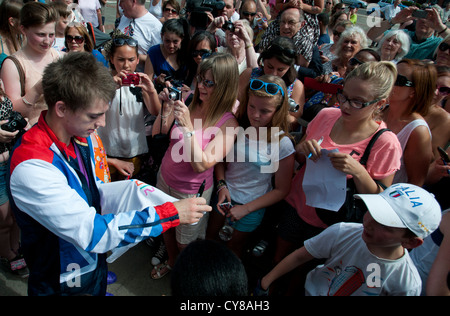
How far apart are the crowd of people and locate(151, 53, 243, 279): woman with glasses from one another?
12mm

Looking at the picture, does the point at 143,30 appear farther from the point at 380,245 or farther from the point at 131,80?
the point at 380,245

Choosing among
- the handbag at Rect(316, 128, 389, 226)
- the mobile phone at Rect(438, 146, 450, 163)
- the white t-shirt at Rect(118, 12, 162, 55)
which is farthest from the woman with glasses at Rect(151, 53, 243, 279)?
the white t-shirt at Rect(118, 12, 162, 55)

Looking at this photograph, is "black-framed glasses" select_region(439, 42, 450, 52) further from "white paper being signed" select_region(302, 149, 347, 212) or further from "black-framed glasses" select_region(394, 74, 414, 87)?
"white paper being signed" select_region(302, 149, 347, 212)

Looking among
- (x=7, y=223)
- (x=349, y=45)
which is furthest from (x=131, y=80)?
(x=349, y=45)

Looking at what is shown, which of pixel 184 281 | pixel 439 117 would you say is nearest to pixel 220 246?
pixel 184 281

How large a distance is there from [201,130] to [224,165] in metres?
0.42

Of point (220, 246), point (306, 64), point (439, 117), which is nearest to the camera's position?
point (220, 246)

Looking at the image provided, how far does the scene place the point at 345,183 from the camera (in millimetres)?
2090

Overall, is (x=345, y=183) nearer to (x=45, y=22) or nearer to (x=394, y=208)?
(x=394, y=208)

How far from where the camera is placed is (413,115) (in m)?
2.43

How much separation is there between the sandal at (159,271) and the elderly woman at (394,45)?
3.72m
